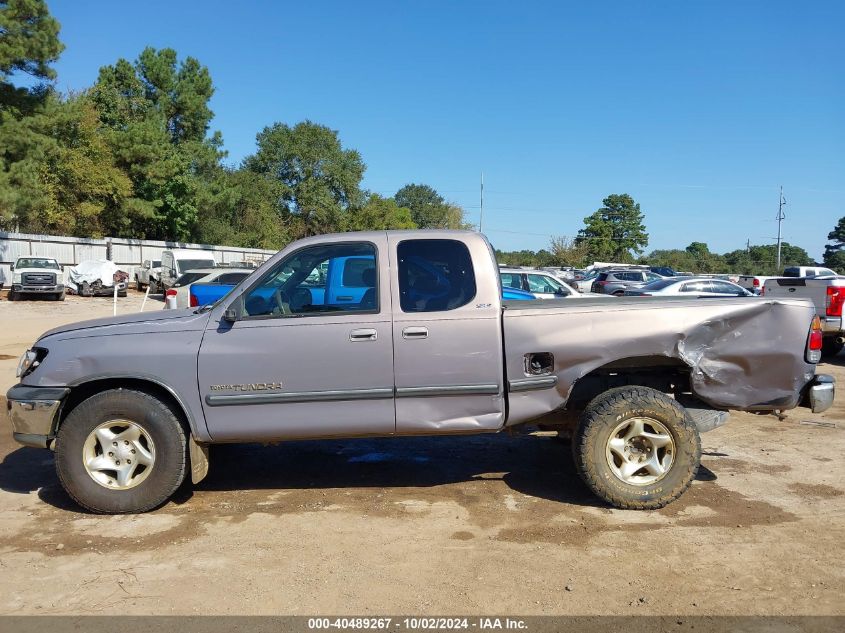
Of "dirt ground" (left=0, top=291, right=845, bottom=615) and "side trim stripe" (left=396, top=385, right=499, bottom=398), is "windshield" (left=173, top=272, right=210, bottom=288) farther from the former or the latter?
"side trim stripe" (left=396, top=385, right=499, bottom=398)

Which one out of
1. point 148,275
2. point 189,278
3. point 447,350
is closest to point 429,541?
point 447,350

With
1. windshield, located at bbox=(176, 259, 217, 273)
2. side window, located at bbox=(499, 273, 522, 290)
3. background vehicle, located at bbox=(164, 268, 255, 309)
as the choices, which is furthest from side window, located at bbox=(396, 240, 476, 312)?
windshield, located at bbox=(176, 259, 217, 273)

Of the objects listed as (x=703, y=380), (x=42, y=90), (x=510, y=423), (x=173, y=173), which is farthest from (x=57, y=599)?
(x=173, y=173)

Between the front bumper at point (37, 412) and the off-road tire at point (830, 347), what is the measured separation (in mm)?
12113

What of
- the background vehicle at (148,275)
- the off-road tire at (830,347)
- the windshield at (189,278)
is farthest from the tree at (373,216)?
the off-road tire at (830,347)

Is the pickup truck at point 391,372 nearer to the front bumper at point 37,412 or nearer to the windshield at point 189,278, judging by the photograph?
the front bumper at point 37,412

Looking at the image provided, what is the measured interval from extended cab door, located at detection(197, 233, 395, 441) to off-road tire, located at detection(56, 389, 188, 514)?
0.31 metres

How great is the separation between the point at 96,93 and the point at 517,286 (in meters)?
38.5

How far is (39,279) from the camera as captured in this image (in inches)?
1060

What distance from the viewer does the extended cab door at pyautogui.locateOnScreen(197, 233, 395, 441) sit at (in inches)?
186

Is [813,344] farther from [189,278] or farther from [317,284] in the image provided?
[189,278]

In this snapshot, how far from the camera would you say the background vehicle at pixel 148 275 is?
33625 millimetres

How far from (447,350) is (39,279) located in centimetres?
2690

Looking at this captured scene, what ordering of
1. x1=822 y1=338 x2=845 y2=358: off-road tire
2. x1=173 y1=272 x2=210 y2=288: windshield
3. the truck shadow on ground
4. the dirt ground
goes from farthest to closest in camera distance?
x1=173 y1=272 x2=210 y2=288: windshield
x1=822 y1=338 x2=845 y2=358: off-road tire
the truck shadow on ground
the dirt ground
